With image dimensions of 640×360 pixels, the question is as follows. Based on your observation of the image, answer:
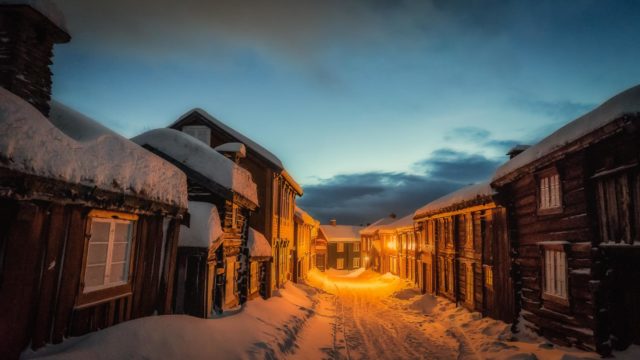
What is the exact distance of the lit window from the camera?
32.4 ft

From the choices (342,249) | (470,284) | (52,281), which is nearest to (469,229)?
(470,284)

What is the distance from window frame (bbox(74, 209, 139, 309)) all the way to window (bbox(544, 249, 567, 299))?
34.2 ft

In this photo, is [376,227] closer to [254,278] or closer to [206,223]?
A: [254,278]

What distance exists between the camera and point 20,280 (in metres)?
5.13

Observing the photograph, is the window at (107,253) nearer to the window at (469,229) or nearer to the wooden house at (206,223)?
the wooden house at (206,223)

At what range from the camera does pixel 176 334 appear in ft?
24.7

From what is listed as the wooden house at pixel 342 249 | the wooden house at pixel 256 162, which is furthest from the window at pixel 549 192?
the wooden house at pixel 342 249

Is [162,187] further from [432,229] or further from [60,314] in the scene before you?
[432,229]

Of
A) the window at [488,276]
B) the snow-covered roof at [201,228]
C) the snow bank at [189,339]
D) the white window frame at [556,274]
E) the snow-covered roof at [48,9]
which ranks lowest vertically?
the snow bank at [189,339]

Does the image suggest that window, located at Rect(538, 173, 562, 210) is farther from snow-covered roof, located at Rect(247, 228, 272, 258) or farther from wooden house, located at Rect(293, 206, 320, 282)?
wooden house, located at Rect(293, 206, 320, 282)

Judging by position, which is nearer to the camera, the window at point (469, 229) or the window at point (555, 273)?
the window at point (555, 273)

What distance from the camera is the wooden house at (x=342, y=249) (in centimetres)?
6178

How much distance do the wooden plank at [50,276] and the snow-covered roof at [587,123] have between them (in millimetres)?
10120

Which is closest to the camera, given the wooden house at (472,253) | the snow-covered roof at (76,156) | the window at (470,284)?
the snow-covered roof at (76,156)
